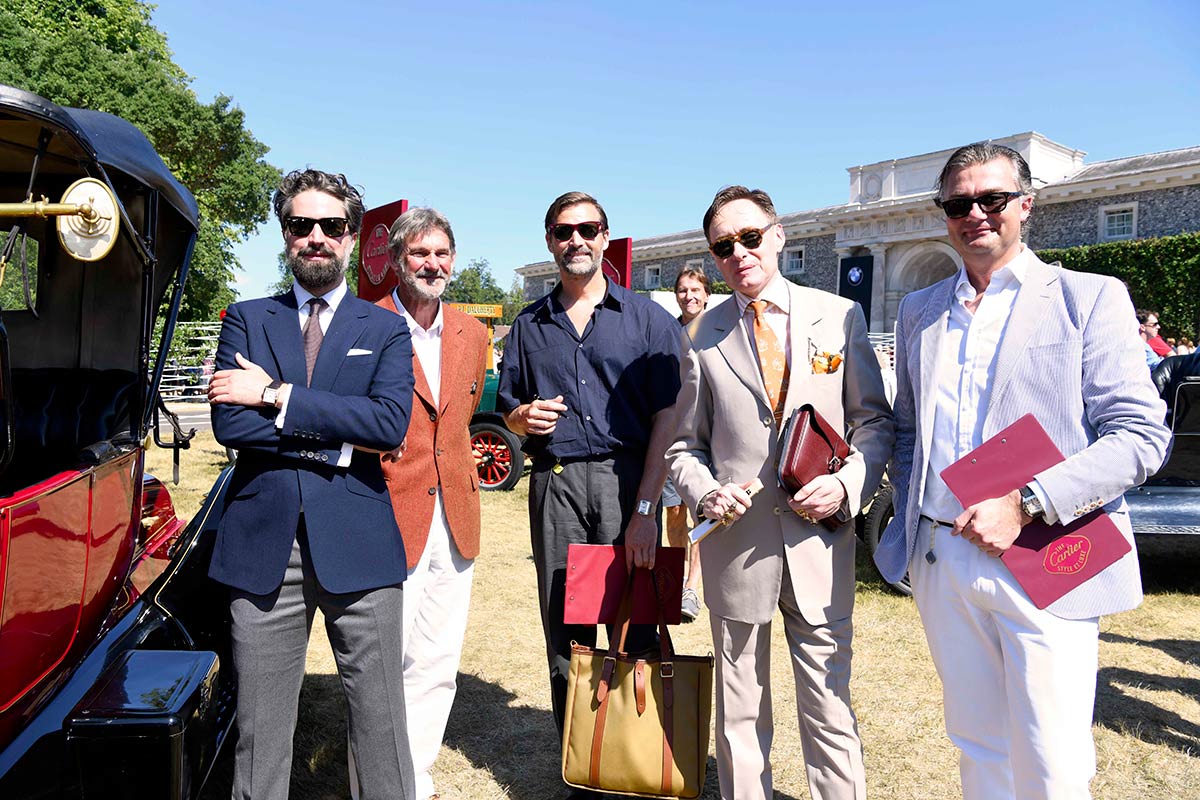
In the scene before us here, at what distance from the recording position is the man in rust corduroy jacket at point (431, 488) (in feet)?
9.55

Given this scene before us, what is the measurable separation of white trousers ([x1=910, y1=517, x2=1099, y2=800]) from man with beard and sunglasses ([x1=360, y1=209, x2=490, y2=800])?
1.69 m

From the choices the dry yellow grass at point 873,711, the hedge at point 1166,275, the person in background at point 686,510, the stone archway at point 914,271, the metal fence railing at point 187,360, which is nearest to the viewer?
the dry yellow grass at point 873,711

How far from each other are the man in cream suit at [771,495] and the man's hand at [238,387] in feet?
4.45

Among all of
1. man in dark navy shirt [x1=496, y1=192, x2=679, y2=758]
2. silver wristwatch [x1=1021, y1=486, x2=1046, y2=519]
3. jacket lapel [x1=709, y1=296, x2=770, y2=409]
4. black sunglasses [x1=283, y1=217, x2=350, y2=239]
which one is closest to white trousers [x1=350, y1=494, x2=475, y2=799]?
man in dark navy shirt [x1=496, y1=192, x2=679, y2=758]

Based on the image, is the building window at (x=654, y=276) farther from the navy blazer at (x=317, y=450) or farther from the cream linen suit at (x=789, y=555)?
the navy blazer at (x=317, y=450)

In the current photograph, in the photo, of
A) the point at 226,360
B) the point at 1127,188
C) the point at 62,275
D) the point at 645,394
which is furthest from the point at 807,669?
the point at 1127,188

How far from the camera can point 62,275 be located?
2.79 meters

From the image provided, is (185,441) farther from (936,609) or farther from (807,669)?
(936,609)

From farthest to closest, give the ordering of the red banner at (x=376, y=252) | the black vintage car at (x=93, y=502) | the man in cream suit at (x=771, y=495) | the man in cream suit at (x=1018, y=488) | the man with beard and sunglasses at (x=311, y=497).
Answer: the red banner at (x=376, y=252), the man in cream suit at (x=771, y=495), the man with beard and sunglasses at (x=311, y=497), the man in cream suit at (x=1018, y=488), the black vintage car at (x=93, y=502)

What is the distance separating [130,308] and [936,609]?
2771mm

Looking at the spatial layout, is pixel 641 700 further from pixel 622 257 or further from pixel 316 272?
pixel 622 257

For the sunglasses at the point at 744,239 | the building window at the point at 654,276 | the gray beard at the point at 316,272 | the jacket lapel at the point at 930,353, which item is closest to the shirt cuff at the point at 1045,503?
the jacket lapel at the point at 930,353

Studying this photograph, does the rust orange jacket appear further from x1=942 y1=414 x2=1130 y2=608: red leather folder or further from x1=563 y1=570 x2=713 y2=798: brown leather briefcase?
x1=942 y1=414 x2=1130 y2=608: red leather folder

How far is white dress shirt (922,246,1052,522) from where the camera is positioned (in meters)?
2.17
